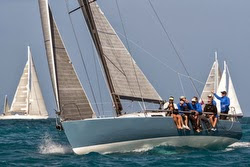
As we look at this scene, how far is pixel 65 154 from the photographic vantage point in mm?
22859

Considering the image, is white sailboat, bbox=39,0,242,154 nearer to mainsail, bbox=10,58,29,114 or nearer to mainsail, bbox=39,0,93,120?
mainsail, bbox=39,0,93,120

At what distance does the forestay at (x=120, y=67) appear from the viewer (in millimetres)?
24000

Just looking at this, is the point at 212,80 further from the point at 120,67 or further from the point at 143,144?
the point at 143,144

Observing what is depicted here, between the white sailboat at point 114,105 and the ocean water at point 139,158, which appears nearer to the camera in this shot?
the ocean water at point 139,158

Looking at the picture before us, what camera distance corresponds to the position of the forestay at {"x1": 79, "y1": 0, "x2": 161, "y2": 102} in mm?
24000

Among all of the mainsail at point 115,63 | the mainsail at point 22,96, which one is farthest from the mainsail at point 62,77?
the mainsail at point 22,96

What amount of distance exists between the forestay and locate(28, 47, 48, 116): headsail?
2208 inches

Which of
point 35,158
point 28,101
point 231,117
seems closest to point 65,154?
point 35,158

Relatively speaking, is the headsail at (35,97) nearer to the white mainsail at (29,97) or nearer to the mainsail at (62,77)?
the white mainsail at (29,97)

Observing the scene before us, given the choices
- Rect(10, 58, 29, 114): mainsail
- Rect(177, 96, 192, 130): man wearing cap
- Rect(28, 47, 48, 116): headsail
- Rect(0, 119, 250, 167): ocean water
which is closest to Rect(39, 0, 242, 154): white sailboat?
Rect(0, 119, 250, 167): ocean water

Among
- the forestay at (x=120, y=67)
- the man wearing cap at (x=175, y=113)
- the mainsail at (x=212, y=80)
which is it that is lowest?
the mainsail at (x=212, y=80)

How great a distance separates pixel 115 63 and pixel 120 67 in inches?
8.6

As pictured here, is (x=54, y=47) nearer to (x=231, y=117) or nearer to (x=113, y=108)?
(x=113, y=108)

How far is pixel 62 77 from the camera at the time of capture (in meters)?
22.9
